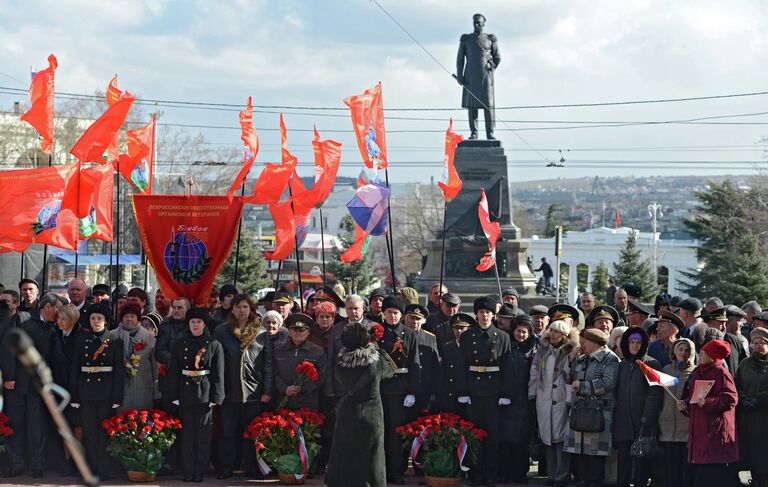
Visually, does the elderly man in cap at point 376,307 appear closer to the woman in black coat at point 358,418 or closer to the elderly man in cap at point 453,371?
the elderly man in cap at point 453,371

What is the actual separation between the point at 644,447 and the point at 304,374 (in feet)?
11.7

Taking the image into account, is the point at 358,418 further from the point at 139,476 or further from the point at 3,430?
the point at 3,430

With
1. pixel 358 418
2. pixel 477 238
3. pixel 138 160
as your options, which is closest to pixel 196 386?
pixel 358 418

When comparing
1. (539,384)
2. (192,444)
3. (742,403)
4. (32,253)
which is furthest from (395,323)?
(32,253)

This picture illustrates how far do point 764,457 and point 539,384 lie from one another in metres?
2.33

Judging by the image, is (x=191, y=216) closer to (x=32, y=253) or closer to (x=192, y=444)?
(x=192, y=444)

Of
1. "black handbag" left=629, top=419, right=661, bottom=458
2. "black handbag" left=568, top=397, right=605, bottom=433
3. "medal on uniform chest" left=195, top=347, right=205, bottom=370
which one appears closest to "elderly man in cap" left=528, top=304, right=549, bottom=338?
"black handbag" left=568, top=397, right=605, bottom=433

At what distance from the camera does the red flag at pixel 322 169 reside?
17089 millimetres

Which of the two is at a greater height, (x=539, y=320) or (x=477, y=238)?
(x=477, y=238)

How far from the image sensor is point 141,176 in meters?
16.7

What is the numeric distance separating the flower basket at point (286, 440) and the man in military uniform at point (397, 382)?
0.77 m

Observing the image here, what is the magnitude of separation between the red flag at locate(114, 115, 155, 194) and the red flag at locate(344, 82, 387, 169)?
2.92 meters

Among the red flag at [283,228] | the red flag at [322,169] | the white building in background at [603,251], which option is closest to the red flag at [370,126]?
the red flag at [322,169]

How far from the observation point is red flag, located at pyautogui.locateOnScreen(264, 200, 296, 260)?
17.5 meters
